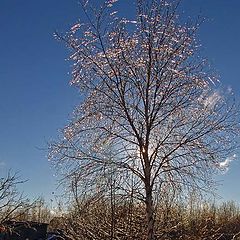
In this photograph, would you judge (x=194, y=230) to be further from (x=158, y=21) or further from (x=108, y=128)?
(x=158, y=21)

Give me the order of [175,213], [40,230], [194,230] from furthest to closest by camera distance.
Answer: [40,230] < [194,230] < [175,213]

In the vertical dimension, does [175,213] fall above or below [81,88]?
below

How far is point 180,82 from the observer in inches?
391

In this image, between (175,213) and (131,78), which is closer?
(131,78)

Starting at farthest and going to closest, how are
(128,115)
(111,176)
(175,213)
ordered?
(175,213), (128,115), (111,176)

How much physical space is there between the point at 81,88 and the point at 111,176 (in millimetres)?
2382

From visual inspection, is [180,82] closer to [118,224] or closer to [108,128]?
[108,128]

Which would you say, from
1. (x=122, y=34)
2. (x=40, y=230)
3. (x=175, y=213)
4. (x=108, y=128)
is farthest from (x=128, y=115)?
(x=40, y=230)

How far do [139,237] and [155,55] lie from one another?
4279 mm

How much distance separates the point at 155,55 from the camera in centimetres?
1000

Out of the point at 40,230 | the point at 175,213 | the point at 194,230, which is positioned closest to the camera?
the point at 175,213

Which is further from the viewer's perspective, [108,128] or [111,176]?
[108,128]

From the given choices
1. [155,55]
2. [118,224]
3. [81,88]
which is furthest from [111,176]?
[155,55]

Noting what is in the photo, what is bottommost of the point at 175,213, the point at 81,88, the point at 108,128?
the point at 175,213
